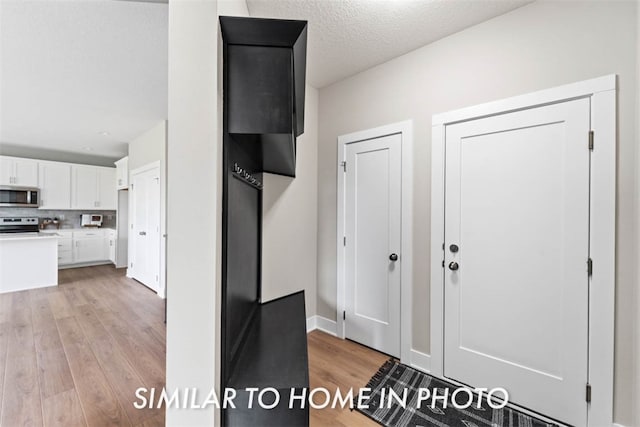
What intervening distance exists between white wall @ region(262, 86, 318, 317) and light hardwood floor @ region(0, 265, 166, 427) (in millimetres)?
1177

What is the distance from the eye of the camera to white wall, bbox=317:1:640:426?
4.61 ft

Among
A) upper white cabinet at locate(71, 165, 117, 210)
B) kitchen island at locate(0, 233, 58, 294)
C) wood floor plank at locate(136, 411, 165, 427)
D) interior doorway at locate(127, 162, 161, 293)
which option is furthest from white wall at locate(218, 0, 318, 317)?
upper white cabinet at locate(71, 165, 117, 210)

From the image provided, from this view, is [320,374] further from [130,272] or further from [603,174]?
[130,272]

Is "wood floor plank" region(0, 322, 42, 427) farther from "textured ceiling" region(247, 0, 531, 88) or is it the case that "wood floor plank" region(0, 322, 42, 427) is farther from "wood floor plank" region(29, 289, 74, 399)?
"textured ceiling" region(247, 0, 531, 88)

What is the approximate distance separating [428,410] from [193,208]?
6.21ft

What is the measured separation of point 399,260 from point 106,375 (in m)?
2.55

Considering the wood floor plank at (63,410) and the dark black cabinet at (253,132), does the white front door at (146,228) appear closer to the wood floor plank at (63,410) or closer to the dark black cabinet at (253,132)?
the wood floor plank at (63,410)

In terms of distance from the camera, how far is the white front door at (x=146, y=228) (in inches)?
165

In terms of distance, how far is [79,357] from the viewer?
7.50 ft

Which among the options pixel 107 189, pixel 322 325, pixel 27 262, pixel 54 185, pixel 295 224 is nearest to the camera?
pixel 295 224

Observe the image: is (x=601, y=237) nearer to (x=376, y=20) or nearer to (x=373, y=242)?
(x=373, y=242)

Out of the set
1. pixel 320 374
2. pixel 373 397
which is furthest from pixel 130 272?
pixel 373 397

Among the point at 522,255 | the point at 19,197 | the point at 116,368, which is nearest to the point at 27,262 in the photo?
the point at 19,197

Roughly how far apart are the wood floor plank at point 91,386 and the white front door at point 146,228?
1.63 meters
